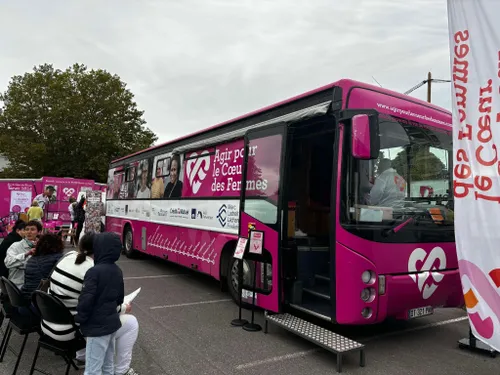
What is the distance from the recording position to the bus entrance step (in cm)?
390

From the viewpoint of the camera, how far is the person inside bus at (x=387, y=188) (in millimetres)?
4363

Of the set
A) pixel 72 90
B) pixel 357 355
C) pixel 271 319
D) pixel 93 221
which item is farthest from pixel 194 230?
pixel 72 90

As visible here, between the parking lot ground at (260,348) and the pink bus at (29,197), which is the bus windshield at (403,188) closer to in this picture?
the parking lot ground at (260,348)

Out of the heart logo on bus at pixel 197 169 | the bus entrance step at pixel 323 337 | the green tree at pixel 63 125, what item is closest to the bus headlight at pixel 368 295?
the bus entrance step at pixel 323 337

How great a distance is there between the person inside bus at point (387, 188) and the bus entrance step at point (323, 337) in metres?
1.50

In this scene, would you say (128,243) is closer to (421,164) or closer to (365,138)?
(421,164)

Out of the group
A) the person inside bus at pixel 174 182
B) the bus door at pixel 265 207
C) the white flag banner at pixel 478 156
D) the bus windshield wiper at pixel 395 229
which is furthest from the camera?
the person inside bus at pixel 174 182

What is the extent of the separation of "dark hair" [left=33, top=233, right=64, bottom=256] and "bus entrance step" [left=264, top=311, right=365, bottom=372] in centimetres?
259

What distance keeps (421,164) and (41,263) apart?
4.39 meters

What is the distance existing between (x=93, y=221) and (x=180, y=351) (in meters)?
10.3

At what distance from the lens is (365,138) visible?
4004 millimetres

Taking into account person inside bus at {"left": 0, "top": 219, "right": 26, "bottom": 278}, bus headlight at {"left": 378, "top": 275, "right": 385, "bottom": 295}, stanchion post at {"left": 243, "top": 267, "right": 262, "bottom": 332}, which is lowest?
stanchion post at {"left": 243, "top": 267, "right": 262, "bottom": 332}

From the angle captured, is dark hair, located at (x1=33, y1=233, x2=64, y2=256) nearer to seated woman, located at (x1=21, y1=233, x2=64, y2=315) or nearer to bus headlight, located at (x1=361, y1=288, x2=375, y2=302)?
seated woman, located at (x1=21, y1=233, x2=64, y2=315)

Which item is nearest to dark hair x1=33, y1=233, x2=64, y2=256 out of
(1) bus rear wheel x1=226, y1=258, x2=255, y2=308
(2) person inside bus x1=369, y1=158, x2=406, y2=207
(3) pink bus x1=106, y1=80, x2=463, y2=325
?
(3) pink bus x1=106, y1=80, x2=463, y2=325
